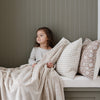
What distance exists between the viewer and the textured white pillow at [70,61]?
5.57 ft

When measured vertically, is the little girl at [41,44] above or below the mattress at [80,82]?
above

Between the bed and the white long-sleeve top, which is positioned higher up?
the white long-sleeve top

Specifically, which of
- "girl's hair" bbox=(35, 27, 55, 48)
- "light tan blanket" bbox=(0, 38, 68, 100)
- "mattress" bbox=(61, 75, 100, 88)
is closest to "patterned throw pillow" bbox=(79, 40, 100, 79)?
"mattress" bbox=(61, 75, 100, 88)

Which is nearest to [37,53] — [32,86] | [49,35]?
[49,35]

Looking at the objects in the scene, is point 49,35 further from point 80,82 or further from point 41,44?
point 80,82

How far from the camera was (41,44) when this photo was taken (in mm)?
2217

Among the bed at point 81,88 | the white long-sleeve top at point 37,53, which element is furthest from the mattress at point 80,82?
the white long-sleeve top at point 37,53

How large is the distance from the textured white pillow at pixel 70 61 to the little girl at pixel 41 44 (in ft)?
1.56

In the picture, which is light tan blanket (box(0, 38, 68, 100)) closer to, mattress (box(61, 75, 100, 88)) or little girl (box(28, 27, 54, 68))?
mattress (box(61, 75, 100, 88))

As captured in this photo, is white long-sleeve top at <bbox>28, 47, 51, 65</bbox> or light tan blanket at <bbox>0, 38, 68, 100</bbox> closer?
light tan blanket at <bbox>0, 38, 68, 100</bbox>

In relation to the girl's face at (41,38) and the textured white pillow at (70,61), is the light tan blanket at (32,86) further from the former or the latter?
the girl's face at (41,38)

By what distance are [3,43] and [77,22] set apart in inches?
41.4

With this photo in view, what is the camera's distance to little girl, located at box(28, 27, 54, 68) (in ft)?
7.04

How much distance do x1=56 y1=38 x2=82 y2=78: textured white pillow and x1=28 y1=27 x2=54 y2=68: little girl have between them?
475 mm
